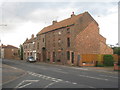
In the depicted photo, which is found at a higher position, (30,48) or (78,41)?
(78,41)

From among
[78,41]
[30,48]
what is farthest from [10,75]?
[30,48]

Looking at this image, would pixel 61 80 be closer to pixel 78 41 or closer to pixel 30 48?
pixel 78 41

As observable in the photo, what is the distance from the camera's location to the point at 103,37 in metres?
52.2

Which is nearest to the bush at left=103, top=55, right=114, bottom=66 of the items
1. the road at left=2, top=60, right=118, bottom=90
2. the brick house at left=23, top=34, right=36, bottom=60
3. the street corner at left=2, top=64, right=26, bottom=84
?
the road at left=2, top=60, right=118, bottom=90

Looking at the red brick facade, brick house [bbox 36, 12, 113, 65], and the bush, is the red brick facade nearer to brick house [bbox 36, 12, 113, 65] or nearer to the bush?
brick house [bbox 36, 12, 113, 65]

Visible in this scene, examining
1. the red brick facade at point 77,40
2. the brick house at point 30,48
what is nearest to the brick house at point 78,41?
the red brick facade at point 77,40

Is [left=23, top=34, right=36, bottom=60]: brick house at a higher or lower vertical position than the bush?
higher

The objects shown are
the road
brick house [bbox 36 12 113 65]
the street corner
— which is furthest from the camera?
brick house [bbox 36 12 113 65]

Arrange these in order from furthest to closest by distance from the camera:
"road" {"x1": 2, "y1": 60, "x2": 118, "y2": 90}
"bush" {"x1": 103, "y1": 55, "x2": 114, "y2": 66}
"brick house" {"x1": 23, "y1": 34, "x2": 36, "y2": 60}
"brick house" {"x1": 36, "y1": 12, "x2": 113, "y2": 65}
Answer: "brick house" {"x1": 23, "y1": 34, "x2": 36, "y2": 60} → "brick house" {"x1": 36, "y1": 12, "x2": 113, "y2": 65} → "bush" {"x1": 103, "y1": 55, "x2": 114, "y2": 66} → "road" {"x1": 2, "y1": 60, "x2": 118, "y2": 90}

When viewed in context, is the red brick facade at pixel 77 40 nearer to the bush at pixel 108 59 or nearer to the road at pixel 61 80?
the bush at pixel 108 59

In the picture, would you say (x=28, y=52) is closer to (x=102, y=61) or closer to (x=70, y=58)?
(x=70, y=58)

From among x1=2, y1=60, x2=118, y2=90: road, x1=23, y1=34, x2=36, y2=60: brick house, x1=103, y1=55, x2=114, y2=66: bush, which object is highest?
x1=23, y1=34, x2=36, y2=60: brick house

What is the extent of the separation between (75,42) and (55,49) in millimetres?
9639

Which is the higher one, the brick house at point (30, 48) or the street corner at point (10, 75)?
the brick house at point (30, 48)
